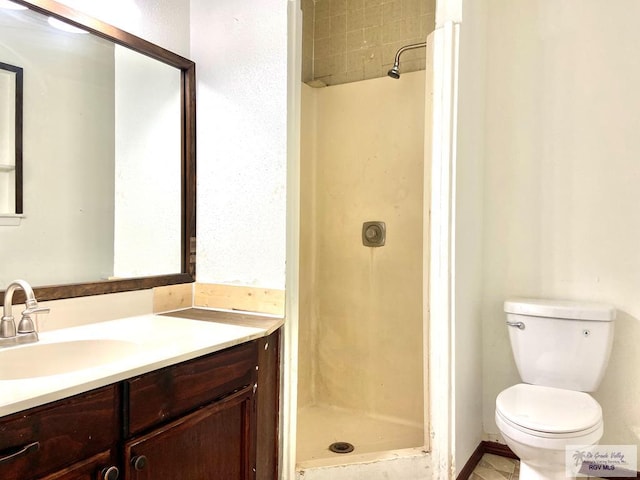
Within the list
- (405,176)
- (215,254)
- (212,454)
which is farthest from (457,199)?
(212,454)

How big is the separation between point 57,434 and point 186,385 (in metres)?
0.33

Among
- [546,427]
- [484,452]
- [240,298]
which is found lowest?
[484,452]

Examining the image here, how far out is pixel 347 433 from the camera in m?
2.31

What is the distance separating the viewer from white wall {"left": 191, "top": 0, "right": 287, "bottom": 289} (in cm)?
159

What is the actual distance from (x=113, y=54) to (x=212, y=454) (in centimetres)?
134

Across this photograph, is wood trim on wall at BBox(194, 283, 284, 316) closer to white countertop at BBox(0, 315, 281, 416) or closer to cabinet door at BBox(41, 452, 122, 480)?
white countertop at BBox(0, 315, 281, 416)

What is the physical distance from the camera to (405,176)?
2.39 m

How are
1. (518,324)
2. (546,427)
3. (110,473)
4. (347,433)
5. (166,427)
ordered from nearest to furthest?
1. (110,473)
2. (166,427)
3. (546,427)
4. (518,324)
5. (347,433)

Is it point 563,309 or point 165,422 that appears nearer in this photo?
point 165,422

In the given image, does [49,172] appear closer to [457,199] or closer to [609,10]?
[457,199]

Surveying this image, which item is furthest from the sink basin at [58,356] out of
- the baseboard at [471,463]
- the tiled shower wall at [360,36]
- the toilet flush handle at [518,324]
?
the tiled shower wall at [360,36]

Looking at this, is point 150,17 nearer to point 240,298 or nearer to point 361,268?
point 240,298

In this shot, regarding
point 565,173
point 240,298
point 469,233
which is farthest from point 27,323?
point 565,173

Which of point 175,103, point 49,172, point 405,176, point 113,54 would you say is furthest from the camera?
point 405,176
